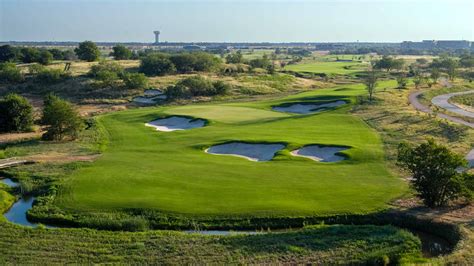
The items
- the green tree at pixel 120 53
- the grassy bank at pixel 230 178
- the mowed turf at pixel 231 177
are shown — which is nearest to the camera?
the grassy bank at pixel 230 178

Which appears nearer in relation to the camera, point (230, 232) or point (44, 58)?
point (230, 232)

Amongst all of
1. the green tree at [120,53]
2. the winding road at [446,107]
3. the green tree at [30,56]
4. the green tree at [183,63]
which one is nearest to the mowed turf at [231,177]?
the winding road at [446,107]

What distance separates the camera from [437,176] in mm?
30375

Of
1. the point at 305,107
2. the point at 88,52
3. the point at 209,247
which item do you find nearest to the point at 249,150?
the point at 209,247

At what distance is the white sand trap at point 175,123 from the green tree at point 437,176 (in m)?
36.0

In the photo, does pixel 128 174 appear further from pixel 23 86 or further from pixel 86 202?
pixel 23 86

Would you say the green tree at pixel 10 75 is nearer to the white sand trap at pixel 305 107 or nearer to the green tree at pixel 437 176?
the white sand trap at pixel 305 107

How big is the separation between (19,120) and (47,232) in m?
40.5

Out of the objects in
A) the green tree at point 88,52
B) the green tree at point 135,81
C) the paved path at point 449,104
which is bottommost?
the paved path at point 449,104

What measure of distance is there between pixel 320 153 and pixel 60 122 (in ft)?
95.5

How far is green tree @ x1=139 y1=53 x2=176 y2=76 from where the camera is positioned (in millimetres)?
118625

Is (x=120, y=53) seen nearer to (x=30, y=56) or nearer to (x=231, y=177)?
(x=30, y=56)

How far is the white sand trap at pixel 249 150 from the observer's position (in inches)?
1809

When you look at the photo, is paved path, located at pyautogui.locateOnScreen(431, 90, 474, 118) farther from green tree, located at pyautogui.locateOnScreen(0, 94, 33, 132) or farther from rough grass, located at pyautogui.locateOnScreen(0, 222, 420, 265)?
green tree, located at pyautogui.locateOnScreen(0, 94, 33, 132)
